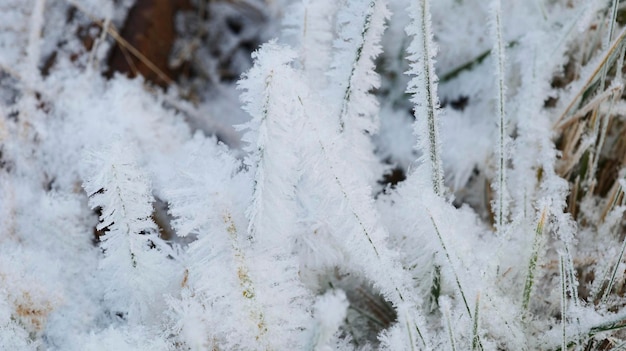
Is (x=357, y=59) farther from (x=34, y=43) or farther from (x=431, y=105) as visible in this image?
A: (x=34, y=43)

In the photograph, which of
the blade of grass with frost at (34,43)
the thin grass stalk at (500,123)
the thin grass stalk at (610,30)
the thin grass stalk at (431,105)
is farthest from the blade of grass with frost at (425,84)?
the blade of grass with frost at (34,43)

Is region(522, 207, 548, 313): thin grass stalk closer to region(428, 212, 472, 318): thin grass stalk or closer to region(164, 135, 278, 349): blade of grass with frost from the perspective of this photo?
region(428, 212, 472, 318): thin grass stalk

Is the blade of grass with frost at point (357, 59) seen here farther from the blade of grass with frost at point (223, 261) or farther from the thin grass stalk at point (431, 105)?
the blade of grass with frost at point (223, 261)

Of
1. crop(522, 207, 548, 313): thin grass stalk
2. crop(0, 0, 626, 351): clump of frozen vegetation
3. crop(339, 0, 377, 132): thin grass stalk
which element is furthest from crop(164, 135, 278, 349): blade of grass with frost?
→ crop(522, 207, 548, 313): thin grass stalk

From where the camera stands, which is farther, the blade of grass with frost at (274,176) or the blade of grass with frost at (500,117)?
the blade of grass with frost at (500,117)

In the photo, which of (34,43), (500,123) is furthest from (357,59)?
(34,43)

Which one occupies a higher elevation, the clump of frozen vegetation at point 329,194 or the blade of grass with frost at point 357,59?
the blade of grass with frost at point 357,59

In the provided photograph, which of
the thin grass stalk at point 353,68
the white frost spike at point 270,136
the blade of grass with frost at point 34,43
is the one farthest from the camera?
the blade of grass with frost at point 34,43

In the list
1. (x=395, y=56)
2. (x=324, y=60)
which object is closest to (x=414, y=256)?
(x=324, y=60)
